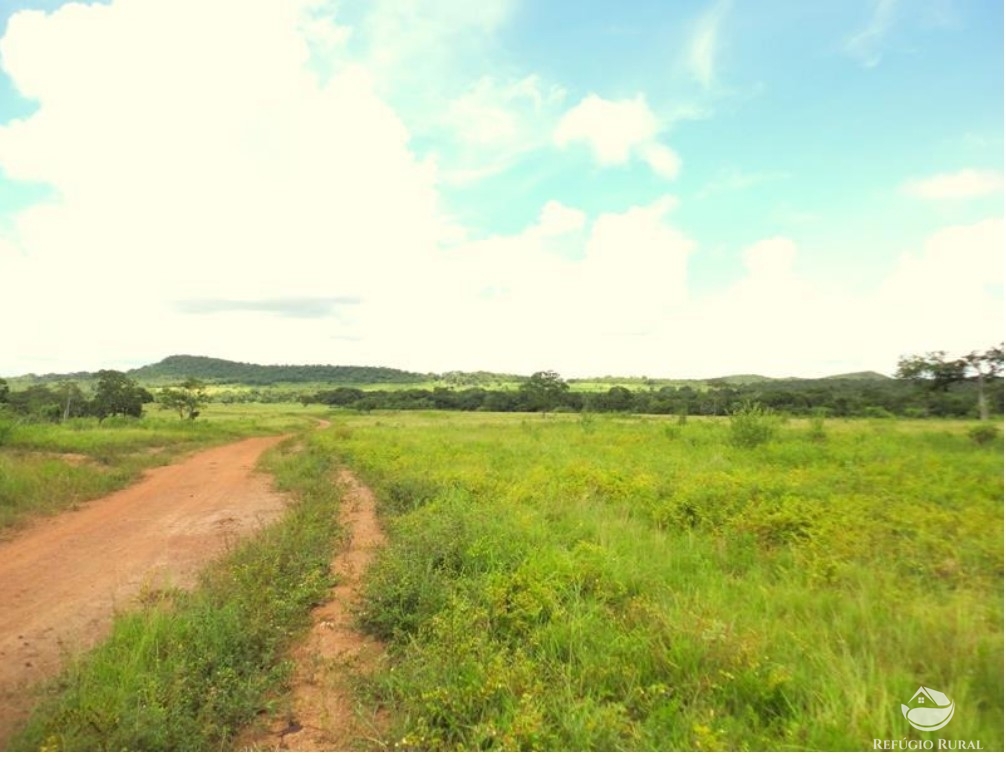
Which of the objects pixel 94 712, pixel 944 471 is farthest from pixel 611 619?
pixel 944 471

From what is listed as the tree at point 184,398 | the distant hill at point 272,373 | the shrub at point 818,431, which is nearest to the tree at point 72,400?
the tree at point 184,398

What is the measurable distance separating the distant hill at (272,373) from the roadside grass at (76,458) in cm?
10073

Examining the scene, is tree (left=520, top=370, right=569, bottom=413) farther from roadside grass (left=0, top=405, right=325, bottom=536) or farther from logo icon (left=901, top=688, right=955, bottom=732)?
logo icon (left=901, top=688, right=955, bottom=732)

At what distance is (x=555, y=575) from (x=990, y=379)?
15.1ft

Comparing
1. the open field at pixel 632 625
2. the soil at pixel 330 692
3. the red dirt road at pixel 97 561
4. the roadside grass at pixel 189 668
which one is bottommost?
the red dirt road at pixel 97 561

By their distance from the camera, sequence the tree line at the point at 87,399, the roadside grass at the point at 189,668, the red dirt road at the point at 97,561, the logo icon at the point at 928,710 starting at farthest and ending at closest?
the tree line at the point at 87,399 → the red dirt road at the point at 97,561 → the roadside grass at the point at 189,668 → the logo icon at the point at 928,710

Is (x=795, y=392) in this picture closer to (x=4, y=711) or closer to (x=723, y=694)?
(x=723, y=694)

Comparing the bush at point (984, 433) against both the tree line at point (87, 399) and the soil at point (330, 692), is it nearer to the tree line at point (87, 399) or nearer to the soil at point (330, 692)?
the soil at point (330, 692)

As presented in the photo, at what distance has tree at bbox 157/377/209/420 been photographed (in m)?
56.2

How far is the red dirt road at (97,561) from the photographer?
4980 mm

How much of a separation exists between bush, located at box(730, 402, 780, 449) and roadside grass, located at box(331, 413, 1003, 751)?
6099 millimetres

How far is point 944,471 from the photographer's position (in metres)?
7.45

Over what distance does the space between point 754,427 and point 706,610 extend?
1270 cm

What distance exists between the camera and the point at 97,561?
25.9ft
